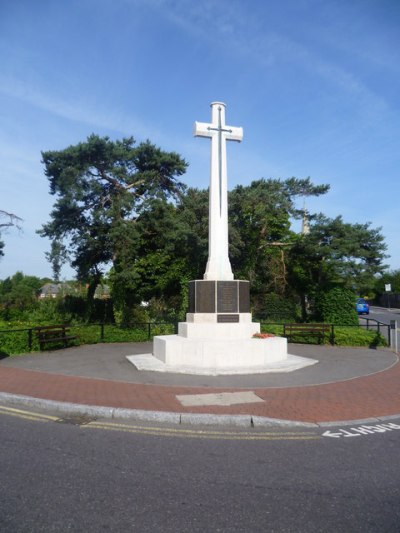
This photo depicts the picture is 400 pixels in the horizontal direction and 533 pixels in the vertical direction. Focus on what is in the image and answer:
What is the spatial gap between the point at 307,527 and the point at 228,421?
3.16 m

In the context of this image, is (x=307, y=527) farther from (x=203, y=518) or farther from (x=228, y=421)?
(x=228, y=421)

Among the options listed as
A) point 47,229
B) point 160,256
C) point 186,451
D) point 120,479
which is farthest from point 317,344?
point 47,229

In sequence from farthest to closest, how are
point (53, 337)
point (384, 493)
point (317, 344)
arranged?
point (317, 344) < point (53, 337) < point (384, 493)

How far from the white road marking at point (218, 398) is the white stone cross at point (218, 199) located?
5536 millimetres

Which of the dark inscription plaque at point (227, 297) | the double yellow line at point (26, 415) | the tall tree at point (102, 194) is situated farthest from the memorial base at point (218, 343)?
the tall tree at point (102, 194)

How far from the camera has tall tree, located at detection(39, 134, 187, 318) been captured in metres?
23.3

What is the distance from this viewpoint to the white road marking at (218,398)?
7.56 metres

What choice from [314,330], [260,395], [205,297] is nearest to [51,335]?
[205,297]

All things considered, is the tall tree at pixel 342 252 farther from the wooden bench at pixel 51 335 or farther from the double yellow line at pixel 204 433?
the double yellow line at pixel 204 433

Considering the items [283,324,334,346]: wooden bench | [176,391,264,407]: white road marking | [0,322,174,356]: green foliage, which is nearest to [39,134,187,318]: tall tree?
[0,322,174,356]: green foliage

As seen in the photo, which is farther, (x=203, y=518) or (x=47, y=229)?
(x=47, y=229)

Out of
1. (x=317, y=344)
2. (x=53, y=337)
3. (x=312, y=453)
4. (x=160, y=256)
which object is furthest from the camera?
(x=160, y=256)

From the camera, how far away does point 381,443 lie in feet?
18.5

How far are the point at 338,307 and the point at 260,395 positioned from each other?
15826mm
